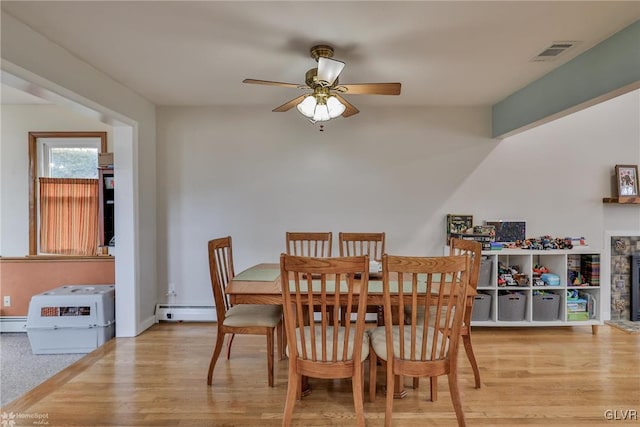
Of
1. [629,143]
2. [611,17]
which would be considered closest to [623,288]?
[629,143]

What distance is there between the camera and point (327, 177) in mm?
3701

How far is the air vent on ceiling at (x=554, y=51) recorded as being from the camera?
87.6 inches

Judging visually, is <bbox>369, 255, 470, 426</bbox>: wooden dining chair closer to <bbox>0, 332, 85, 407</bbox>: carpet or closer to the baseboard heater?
the baseboard heater

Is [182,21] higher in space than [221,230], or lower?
higher

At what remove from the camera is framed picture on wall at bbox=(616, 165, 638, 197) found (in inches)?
141

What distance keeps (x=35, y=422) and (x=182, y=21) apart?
2.57m

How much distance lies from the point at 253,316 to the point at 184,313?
169 centimetres

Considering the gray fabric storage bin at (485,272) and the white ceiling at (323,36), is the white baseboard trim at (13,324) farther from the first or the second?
the gray fabric storage bin at (485,272)

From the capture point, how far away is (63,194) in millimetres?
3885

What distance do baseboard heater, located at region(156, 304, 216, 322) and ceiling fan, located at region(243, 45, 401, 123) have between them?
99.6 inches

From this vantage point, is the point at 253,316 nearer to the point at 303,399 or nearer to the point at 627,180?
the point at 303,399

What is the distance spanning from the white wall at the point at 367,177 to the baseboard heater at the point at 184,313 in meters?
0.12

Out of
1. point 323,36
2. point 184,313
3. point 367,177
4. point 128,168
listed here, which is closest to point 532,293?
point 367,177

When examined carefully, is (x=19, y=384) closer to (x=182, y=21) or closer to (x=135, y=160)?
(x=135, y=160)
